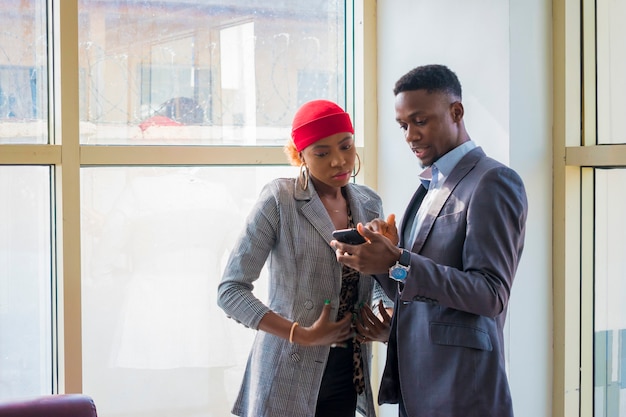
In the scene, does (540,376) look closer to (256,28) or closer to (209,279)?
(209,279)

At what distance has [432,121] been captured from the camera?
6.91 feet

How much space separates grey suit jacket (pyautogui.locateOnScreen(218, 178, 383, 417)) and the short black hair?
1.49 feet

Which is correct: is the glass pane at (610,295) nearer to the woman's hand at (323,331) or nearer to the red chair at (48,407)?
the woman's hand at (323,331)

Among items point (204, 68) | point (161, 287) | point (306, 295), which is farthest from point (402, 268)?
point (204, 68)

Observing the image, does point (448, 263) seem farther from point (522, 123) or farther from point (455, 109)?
point (522, 123)

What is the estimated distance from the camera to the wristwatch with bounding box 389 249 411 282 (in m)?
1.91

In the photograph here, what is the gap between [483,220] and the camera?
191 centimetres

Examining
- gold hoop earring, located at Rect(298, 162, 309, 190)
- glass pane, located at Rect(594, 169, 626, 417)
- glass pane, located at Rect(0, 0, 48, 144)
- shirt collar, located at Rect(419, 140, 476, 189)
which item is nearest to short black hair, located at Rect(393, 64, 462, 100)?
shirt collar, located at Rect(419, 140, 476, 189)

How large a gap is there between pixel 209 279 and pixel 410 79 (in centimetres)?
139

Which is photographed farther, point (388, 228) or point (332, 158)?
point (332, 158)

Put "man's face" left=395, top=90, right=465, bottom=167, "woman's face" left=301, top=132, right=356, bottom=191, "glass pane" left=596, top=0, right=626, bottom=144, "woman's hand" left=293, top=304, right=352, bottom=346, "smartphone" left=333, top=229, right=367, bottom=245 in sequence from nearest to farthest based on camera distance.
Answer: "smartphone" left=333, top=229, right=367, bottom=245
"man's face" left=395, top=90, right=465, bottom=167
"woman's hand" left=293, top=304, right=352, bottom=346
"woman's face" left=301, top=132, right=356, bottom=191
"glass pane" left=596, top=0, right=626, bottom=144

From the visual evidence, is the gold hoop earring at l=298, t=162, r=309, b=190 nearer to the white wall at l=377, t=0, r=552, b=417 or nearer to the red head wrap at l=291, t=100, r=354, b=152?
the red head wrap at l=291, t=100, r=354, b=152

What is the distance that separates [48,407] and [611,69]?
2014 millimetres

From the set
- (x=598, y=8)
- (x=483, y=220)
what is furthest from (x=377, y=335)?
(x=598, y=8)
